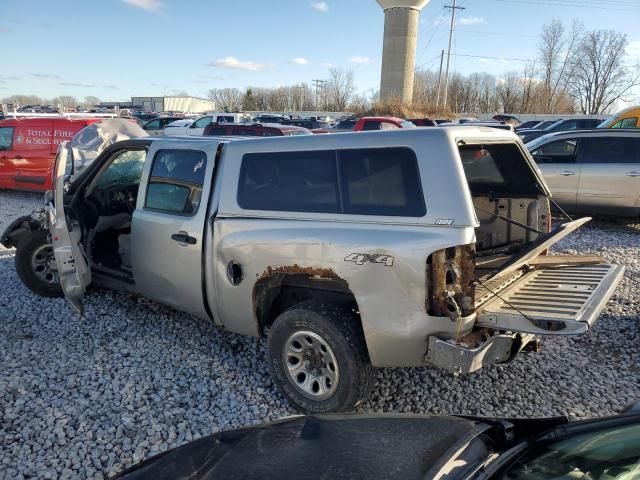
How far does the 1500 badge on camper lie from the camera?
9.29ft

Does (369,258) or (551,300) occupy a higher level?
(369,258)

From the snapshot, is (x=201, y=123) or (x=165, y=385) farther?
(x=201, y=123)

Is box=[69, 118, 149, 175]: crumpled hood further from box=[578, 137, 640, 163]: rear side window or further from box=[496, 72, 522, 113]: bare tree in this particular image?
box=[496, 72, 522, 113]: bare tree

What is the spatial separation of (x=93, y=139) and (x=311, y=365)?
388 cm

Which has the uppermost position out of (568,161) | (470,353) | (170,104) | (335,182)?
(170,104)

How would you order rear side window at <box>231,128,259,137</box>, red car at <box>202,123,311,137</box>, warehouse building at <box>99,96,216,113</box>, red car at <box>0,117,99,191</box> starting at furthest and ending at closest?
1. warehouse building at <box>99,96,216,113</box>
2. rear side window at <box>231,128,259,137</box>
3. red car at <box>202,123,311,137</box>
4. red car at <box>0,117,99,191</box>

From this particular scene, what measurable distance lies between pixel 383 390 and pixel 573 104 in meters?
70.3

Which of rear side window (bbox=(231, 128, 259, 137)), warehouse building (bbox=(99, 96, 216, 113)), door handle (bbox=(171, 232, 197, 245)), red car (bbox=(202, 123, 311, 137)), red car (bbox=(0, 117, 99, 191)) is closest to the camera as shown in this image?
door handle (bbox=(171, 232, 197, 245))

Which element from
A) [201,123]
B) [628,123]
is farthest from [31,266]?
[201,123]

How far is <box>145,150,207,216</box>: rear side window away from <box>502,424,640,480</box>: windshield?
2.92 m

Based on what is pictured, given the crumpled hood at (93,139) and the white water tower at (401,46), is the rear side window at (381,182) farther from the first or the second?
the white water tower at (401,46)

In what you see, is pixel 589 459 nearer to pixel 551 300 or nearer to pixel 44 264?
pixel 551 300

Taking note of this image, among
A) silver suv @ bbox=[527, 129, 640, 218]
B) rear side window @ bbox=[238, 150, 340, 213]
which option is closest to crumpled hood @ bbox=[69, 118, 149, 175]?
rear side window @ bbox=[238, 150, 340, 213]

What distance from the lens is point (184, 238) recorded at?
386 cm
